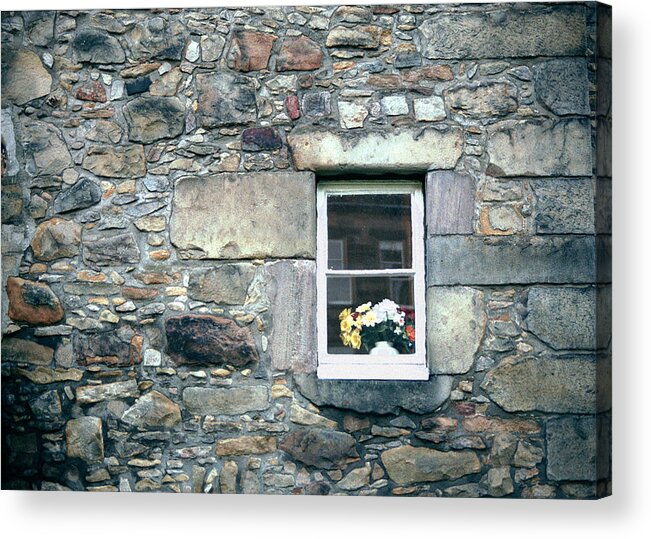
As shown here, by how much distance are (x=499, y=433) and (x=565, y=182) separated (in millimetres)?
1357

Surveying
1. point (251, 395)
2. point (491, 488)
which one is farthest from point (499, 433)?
point (251, 395)

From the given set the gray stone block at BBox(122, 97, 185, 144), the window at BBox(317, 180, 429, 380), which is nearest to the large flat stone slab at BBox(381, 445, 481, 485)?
the window at BBox(317, 180, 429, 380)

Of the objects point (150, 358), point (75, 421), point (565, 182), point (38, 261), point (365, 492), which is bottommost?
point (365, 492)

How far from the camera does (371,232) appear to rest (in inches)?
223

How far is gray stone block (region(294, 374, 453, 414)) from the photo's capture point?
5504 mm

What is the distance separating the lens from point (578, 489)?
5496 mm

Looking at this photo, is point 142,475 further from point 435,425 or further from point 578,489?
point 578,489

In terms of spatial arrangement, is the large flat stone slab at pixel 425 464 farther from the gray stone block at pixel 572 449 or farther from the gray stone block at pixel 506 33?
the gray stone block at pixel 506 33

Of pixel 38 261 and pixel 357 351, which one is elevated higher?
pixel 38 261

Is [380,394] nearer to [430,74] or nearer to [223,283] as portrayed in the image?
[223,283]

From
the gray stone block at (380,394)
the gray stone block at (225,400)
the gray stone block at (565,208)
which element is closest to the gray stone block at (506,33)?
the gray stone block at (565,208)

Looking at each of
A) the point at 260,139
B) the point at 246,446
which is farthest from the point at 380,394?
the point at 260,139

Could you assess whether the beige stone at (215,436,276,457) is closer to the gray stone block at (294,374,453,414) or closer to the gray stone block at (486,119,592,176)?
the gray stone block at (294,374,453,414)

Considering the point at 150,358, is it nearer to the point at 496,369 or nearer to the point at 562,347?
the point at 496,369
